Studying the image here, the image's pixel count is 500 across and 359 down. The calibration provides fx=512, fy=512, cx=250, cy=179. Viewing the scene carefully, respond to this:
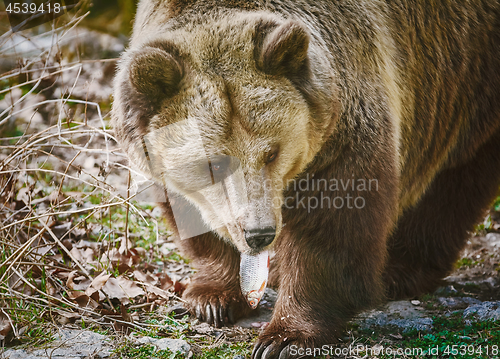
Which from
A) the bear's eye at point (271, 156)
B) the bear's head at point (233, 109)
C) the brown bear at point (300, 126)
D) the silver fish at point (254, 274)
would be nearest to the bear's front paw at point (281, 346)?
the brown bear at point (300, 126)

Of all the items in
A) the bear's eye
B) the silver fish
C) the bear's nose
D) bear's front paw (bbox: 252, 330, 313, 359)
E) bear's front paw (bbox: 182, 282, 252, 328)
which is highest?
the bear's eye

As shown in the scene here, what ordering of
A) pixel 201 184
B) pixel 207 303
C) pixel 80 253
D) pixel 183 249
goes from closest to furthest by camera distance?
pixel 201 184 → pixel 207 303 → pixel 183 249 → pixel 80 253

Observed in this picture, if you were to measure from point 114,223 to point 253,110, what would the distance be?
3.67 metres

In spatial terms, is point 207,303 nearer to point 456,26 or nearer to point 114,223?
point 114,223

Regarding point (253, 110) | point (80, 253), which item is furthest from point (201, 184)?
point (80, 253)

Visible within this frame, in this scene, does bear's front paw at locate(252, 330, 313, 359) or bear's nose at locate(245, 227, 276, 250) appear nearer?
bear's nose at locate(245, 227, 276, 250)

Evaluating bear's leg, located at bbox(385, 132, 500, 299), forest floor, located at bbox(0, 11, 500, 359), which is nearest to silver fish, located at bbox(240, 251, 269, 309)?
forest floor, located at bbox(0, 11, 500, 359)

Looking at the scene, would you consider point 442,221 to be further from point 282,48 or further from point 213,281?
point 282,48

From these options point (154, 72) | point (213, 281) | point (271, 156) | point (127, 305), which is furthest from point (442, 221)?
point (154, 72)

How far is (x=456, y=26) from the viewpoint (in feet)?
16.1

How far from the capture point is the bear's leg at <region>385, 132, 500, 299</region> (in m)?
5.48

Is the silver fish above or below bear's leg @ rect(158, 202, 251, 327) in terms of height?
above

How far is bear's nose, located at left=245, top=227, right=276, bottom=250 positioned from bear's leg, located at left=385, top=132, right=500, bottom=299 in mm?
2298

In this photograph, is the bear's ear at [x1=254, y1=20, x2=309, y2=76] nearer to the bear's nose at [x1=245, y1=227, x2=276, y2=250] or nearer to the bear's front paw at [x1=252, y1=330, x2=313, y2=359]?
the bear's nose at [x1=245, y1=227, x2=276, y2=250]
